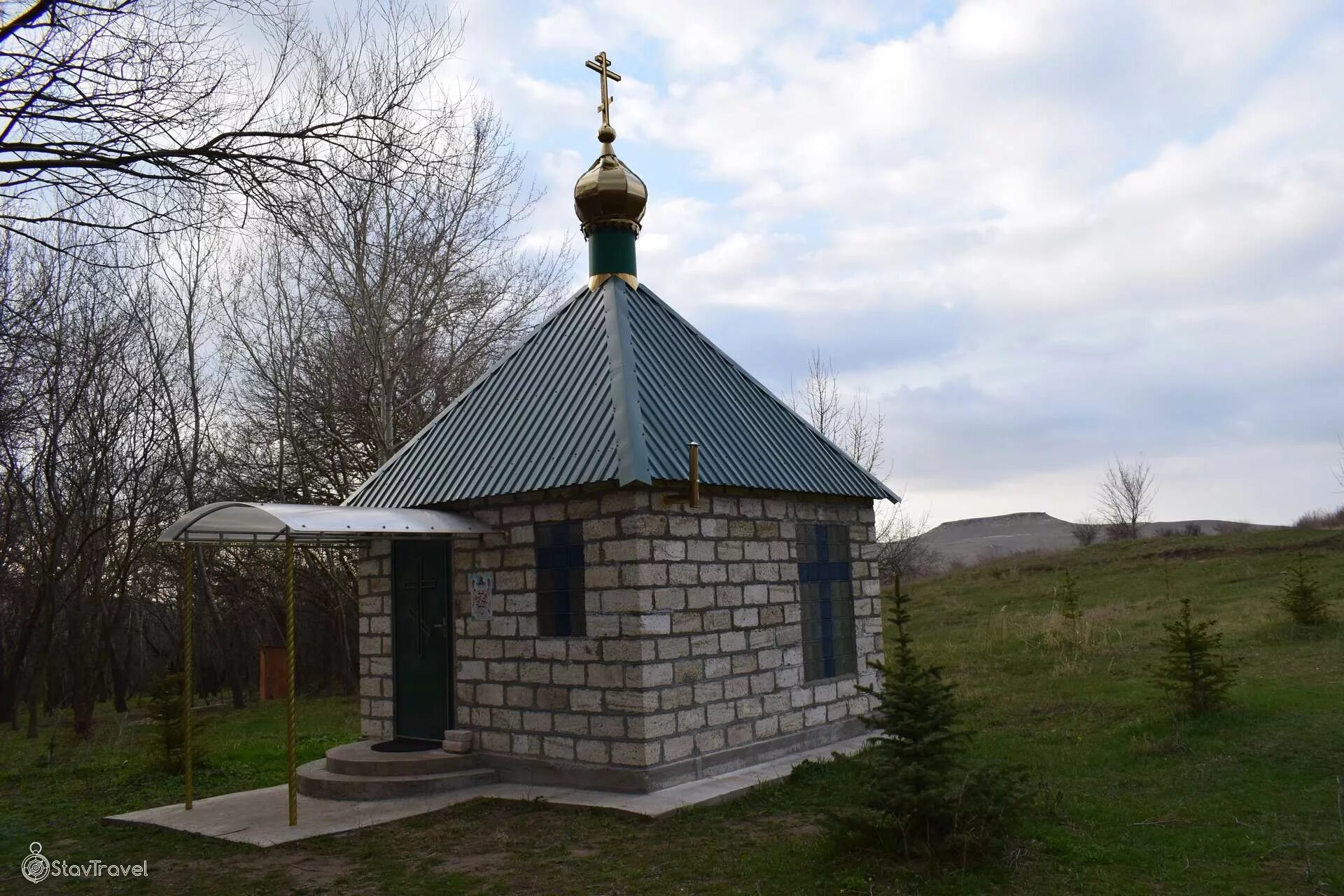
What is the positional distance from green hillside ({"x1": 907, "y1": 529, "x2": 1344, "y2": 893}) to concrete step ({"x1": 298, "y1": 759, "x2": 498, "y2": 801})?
187 inches

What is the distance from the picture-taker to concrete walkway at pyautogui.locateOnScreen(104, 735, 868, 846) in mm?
7453

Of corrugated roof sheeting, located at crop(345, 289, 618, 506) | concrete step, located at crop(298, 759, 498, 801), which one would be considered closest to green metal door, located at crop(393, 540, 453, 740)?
corrugated roof sheeting, located at crop(345, 289, 618, 506)

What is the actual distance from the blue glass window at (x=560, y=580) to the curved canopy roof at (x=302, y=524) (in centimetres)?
77

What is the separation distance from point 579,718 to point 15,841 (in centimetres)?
470

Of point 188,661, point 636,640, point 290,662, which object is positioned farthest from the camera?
point 188,661

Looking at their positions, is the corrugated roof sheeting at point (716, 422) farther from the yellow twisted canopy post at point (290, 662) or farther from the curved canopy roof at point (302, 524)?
the yellow twisted canopy post at point (290, 662)

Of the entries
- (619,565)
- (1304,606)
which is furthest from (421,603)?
(1304,606)

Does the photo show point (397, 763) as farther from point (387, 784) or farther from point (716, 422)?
point (716, 422)

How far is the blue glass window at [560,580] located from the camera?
8.46m

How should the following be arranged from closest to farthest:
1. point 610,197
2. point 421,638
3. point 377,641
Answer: point 421,638 → point 377,641 → point 610,197

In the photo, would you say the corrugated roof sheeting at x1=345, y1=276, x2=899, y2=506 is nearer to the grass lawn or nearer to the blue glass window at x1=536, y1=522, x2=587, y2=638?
the blue glass window at x1=536, y1=522, x2=587, y2=638

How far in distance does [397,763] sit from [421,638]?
1291mm

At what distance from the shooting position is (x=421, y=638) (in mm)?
9609

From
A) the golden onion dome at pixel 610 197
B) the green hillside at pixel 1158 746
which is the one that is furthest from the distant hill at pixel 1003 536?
the golden onion dome at pixel 610 197
